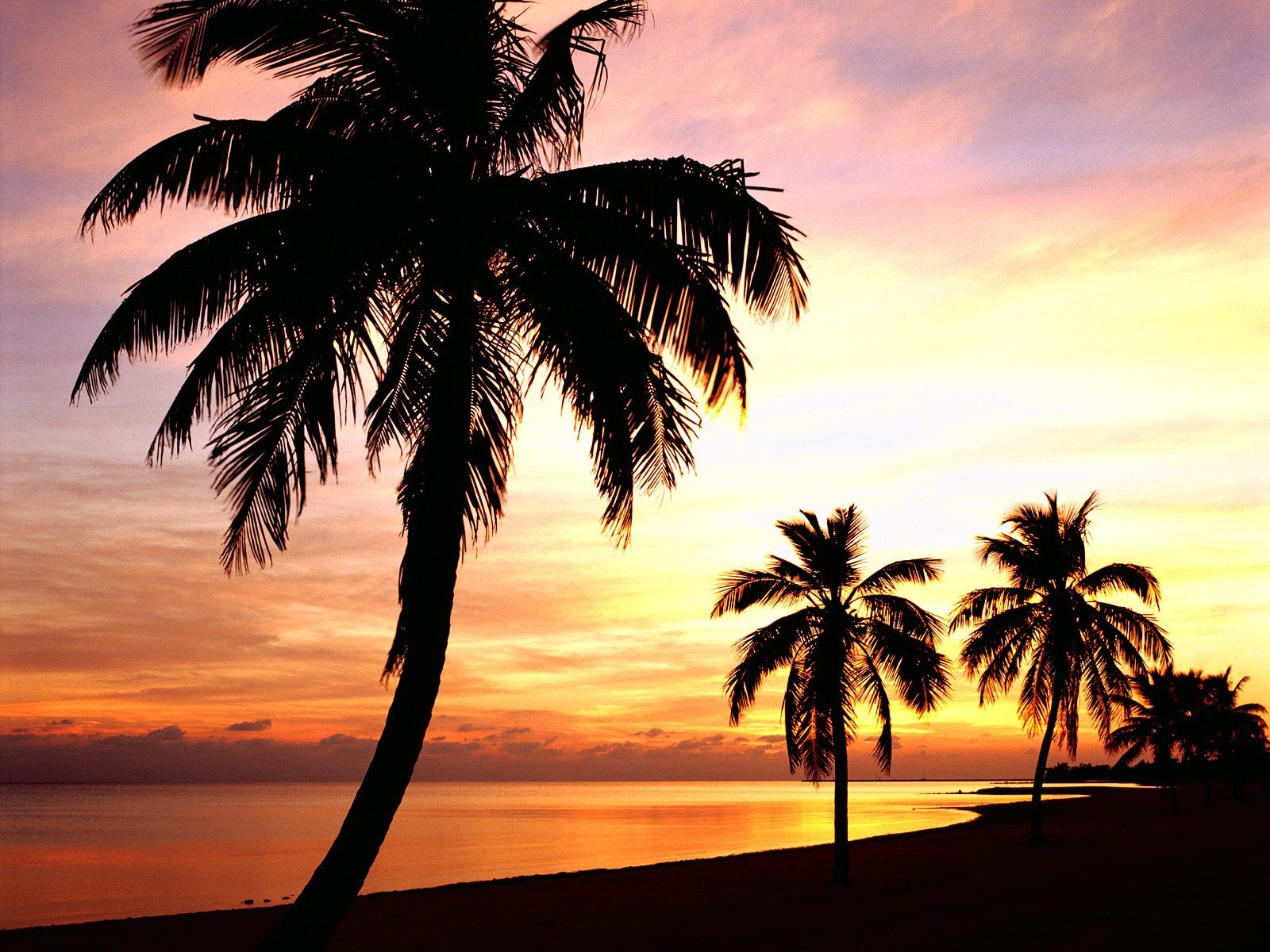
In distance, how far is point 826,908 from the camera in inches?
677

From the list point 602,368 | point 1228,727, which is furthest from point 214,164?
point 1228,727

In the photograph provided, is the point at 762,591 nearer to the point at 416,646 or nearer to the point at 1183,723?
the point at 416,646

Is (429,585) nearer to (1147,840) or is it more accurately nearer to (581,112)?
(581,112)

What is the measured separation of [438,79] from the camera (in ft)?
28.3

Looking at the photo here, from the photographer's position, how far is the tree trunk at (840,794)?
19.5 meters

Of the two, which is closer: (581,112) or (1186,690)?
(581,112)

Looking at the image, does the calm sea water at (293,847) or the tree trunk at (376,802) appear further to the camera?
the calm sea water at (293,847)

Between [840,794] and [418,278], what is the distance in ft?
49.9

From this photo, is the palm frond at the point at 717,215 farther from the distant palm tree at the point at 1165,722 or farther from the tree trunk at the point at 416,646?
the distant palm tree at the point at 1165,722

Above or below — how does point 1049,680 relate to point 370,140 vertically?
below

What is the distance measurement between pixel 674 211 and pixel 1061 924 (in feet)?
38.5

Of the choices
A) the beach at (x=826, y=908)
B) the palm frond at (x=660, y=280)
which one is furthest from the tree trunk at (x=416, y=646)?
the beach at (x=826, y=908)

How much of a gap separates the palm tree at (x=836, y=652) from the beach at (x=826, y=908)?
9.43 ft

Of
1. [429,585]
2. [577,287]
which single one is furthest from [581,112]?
[429,585]
